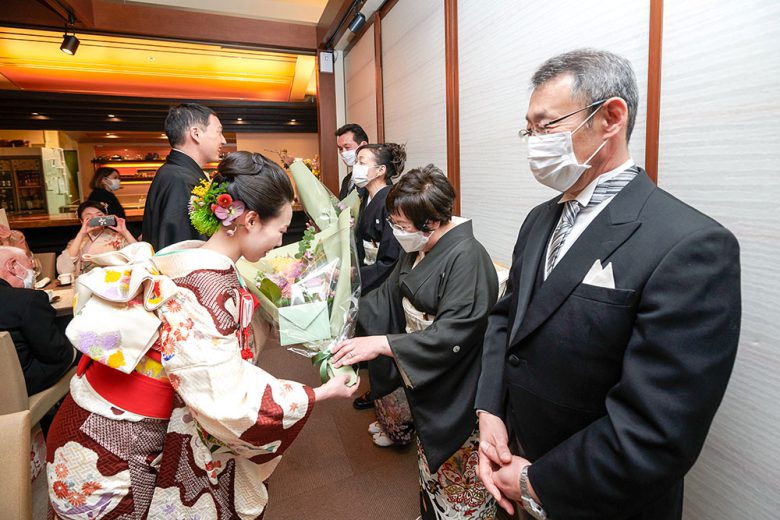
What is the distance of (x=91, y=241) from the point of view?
3.17 meters

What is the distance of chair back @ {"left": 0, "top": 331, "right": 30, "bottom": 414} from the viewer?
6.11 ft

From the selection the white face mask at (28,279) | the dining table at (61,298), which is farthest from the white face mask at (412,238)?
the white face mask at (28,279)

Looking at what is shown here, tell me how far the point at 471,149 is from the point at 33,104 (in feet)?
22.4

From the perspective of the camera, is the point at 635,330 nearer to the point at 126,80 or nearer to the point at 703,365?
the point at 703,365

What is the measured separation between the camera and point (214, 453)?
1108mm

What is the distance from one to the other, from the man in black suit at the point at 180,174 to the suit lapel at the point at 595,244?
1.90 metres

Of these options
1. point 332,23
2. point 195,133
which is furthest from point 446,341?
point 332,23

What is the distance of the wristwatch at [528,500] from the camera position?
0.88m

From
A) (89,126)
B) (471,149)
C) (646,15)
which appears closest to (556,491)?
(646,15)

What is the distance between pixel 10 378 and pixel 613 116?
250 centimetres

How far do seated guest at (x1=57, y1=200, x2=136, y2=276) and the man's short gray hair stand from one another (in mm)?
2991

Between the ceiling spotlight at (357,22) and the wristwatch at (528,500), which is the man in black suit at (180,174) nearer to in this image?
the ceiling spotlight at (357,22)

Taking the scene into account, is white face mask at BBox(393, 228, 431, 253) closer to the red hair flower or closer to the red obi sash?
the red hair flower

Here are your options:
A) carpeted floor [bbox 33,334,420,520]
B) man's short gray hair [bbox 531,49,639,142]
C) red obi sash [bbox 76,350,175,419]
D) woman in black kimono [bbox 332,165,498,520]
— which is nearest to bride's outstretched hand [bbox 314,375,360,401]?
woman in black kimono [bbox 332,165,498,520]
